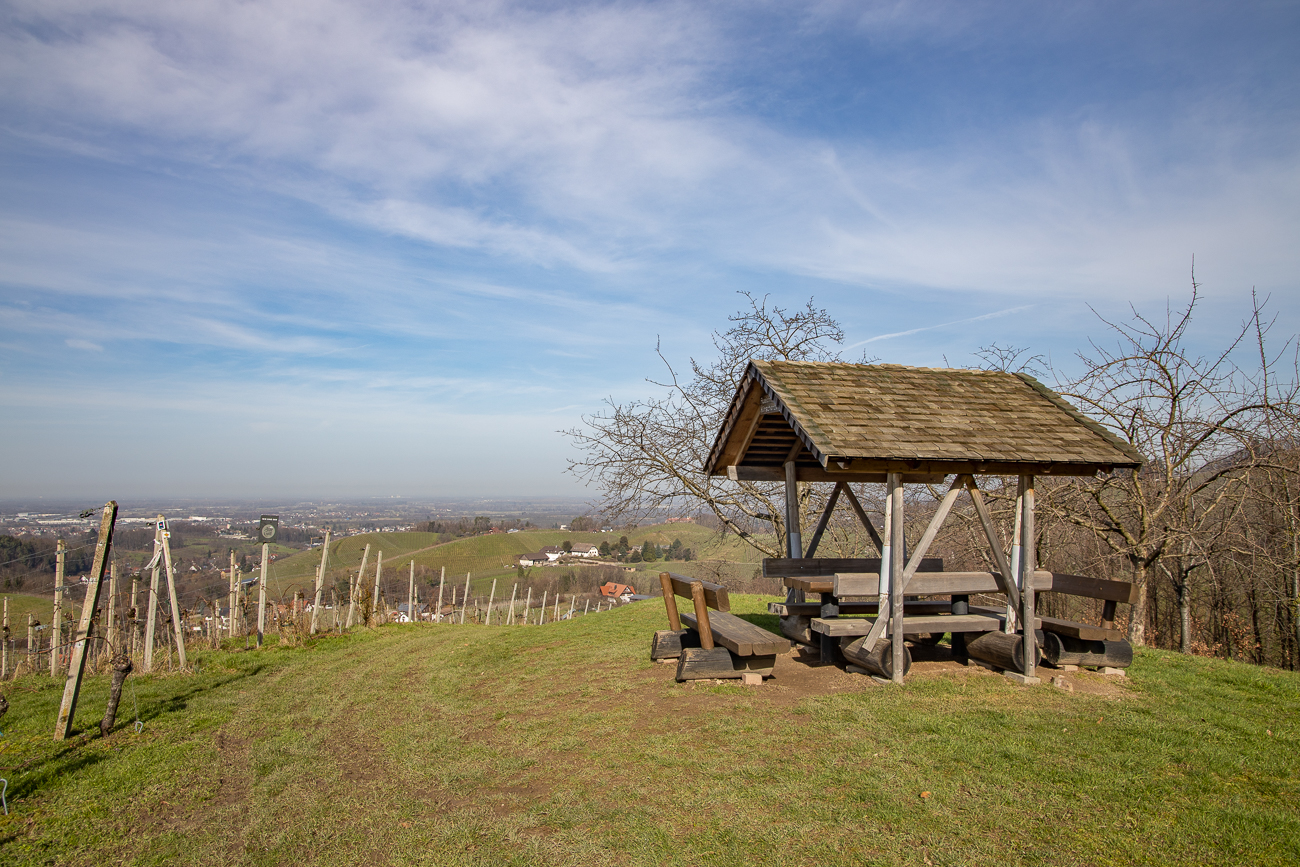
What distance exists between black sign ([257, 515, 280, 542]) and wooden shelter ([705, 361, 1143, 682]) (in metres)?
8.65

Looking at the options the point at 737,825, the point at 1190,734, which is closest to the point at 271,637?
the point at 737,825

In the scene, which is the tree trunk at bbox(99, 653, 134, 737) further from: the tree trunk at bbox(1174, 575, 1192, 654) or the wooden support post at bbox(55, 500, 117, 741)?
the tree trunk at bbox(1174, 575, 1192, 654)

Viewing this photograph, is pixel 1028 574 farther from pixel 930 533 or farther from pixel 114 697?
pixel 114 697

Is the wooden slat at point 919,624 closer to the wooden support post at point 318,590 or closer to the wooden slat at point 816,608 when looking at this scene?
the wooden slat at point 816,608

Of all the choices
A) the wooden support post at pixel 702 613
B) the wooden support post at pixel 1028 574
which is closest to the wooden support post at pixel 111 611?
the wooden support post at pixel 702 613

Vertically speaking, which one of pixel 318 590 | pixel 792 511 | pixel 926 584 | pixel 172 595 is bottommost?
pixel 318 590

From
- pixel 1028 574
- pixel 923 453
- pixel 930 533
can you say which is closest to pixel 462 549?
pixel 930 533

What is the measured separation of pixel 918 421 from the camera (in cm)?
829

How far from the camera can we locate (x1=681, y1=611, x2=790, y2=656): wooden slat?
7.57 meters

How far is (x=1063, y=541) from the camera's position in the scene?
553 inches

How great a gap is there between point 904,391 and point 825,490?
9987 millimetres

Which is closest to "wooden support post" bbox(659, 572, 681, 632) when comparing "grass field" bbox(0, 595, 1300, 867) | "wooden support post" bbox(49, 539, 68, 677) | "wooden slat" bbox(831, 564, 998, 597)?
"grass field" bbox(0, 595, 1300, 867)

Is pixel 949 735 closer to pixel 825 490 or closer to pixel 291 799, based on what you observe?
pixel 291 799

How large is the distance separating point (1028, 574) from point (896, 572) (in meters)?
1.74
